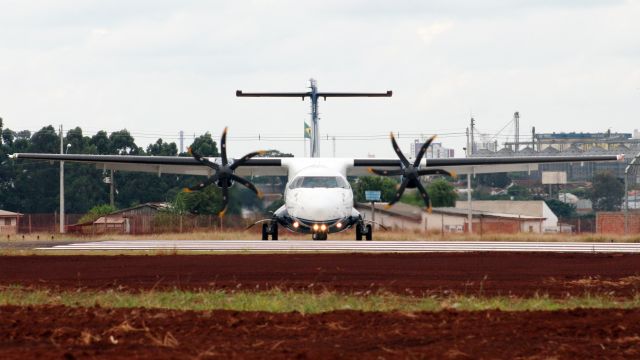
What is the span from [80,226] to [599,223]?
3028cm

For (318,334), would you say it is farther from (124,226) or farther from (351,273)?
(124,226)

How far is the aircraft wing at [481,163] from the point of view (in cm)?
4084

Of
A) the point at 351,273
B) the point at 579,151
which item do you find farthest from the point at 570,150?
the point at 351,273

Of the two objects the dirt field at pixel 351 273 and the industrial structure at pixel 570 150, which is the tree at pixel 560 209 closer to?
the industrial structure at pixel 570 150

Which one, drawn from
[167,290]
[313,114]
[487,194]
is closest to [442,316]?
[167,290]

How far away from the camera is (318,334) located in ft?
42.6

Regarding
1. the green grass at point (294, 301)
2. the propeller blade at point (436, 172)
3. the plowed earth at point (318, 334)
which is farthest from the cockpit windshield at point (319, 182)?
the plowed earth at point (318, 334)

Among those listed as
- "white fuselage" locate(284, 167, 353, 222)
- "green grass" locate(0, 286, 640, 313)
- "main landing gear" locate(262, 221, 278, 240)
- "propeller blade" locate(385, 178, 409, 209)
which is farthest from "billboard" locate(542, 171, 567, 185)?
"green grass" locate(0, 286, 640, 313)

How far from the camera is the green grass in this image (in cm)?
1625

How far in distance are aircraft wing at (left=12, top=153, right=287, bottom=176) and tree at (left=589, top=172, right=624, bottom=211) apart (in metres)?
87.8

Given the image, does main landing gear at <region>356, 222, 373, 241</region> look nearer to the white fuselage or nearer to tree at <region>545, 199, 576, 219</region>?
the white fuselage

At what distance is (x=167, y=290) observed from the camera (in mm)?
18969

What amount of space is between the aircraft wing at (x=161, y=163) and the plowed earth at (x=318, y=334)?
2533cm

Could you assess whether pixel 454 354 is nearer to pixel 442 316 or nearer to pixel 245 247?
pixel 442 316
